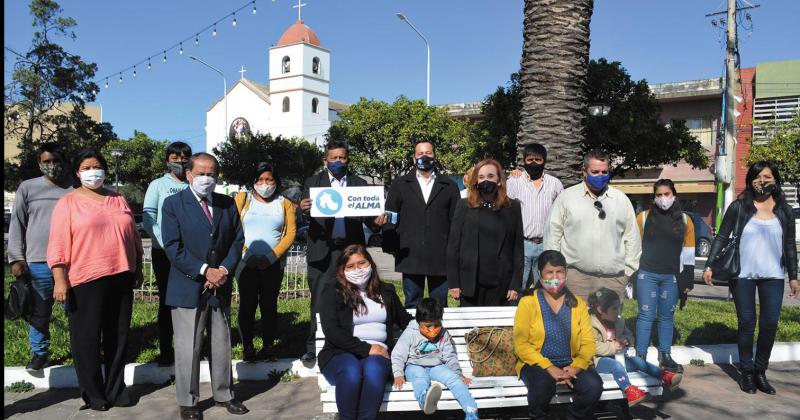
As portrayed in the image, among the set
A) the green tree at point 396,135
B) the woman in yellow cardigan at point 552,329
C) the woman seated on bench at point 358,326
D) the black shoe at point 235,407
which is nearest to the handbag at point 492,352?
the woman in yellow cardigan at point 552,329

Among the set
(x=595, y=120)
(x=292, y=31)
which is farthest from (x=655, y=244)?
(x=292, y=31)

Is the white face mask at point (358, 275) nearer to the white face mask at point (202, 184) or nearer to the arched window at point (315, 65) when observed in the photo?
the white face mask at point (202, 184)

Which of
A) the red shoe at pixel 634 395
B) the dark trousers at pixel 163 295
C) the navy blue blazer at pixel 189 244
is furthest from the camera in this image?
the dark trousers at pixel 163 295

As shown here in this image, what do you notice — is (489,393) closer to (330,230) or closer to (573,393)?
(573,393)

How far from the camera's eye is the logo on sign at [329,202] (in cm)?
560

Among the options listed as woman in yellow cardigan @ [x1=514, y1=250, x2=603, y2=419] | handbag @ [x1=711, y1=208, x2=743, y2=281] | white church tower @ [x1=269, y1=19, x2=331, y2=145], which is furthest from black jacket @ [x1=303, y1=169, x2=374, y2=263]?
white church tower @ [x1=269, y1=19, x2=331, y2=145]

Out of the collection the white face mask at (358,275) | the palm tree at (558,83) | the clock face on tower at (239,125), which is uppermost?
the clock face on tower at (239,125)

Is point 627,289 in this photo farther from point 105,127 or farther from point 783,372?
point 105,127

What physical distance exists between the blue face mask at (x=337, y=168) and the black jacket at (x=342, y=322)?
133cm

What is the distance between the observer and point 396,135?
3844 centimetres

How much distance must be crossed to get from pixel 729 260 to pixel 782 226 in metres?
0.57

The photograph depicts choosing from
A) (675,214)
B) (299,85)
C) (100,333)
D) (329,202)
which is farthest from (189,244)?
(299,85)

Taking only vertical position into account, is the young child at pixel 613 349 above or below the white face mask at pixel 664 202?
below

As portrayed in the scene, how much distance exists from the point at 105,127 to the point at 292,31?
179 ft
